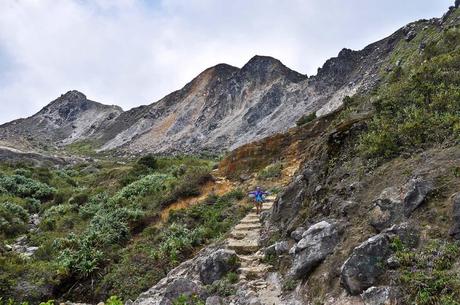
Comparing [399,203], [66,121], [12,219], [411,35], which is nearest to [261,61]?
[411,35]

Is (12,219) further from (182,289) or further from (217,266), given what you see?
(217,266)

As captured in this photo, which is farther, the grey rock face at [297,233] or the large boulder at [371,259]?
the grey rock face at [297,233]

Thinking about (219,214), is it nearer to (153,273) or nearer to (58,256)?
(153,273)

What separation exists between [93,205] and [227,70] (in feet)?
190

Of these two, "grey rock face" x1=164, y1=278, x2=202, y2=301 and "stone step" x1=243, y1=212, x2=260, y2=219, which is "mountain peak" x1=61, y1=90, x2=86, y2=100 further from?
"grey rock face" x1=164, y1=278, x2=202, y2=301

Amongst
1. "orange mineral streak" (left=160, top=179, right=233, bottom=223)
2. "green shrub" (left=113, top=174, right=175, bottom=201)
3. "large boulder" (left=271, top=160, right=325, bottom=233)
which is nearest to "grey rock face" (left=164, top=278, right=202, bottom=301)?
"large boulder" (left=271, top=160, right=325, bottom=233)

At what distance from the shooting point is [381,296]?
725 cm

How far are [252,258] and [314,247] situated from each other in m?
3.01

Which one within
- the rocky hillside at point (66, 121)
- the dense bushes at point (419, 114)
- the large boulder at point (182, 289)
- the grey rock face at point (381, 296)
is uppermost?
the rocky hillside at point (66, 121)

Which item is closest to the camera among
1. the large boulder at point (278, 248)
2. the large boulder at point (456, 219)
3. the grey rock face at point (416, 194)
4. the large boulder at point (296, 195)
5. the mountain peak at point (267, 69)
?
the large boulder at point (456, 219)

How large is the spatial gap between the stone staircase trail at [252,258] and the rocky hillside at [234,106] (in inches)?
999

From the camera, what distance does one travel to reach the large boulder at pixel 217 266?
38.1ft

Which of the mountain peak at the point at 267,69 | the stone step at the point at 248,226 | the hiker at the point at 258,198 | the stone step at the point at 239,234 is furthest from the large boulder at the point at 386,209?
the mountain peak at the point at 267,69

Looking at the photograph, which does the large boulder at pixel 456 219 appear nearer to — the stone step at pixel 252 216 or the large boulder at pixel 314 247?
the large boulder at pixel 314 247
